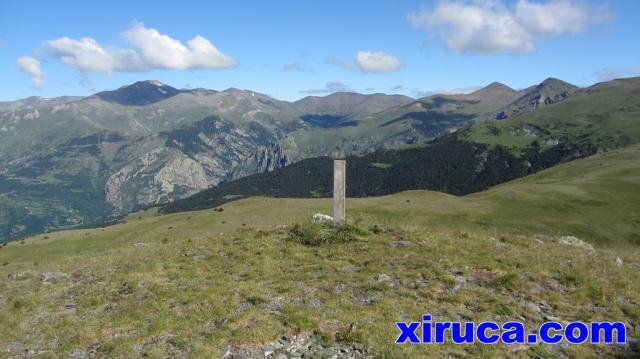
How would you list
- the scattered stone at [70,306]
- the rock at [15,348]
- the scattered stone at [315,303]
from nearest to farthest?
the rock at [15,348] → the scattered stone at [315,303] → the scattered stone at [70,306]

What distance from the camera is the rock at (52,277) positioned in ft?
75.5

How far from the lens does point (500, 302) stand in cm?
1711

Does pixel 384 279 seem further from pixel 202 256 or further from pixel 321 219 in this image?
pixel 321 219

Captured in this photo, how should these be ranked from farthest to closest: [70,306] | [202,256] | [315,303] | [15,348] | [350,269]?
1. [202,256]
2. [350,269]
3. [70,306]
4. [315,303]
5. [15,348]

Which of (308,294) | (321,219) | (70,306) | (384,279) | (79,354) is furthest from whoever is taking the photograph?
(321,219)

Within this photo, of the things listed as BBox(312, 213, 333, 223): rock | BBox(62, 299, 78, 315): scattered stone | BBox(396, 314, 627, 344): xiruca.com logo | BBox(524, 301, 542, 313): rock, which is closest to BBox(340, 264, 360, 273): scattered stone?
BBox(396, 314, 627, 344): xiruca.com logo

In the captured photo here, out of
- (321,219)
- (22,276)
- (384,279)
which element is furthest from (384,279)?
(22,276)

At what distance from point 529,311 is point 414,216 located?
1989 inches

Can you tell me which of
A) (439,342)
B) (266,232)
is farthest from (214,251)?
(439,342)

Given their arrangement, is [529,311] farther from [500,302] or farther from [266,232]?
[266,232]

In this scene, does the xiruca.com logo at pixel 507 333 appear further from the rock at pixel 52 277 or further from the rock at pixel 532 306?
the rock at pixel 52 277

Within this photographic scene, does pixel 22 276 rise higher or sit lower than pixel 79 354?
lower

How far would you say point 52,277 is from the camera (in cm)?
2361

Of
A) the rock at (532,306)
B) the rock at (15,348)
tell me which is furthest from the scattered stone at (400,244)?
the rock at (15,348)
